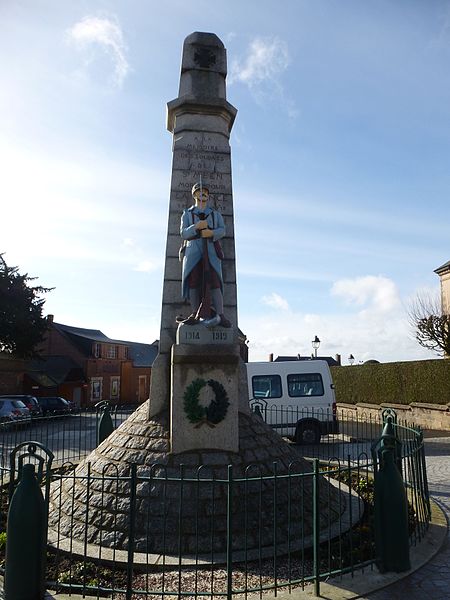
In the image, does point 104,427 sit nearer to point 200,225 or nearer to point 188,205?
point 188,205

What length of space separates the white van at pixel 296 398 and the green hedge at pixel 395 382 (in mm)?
7522

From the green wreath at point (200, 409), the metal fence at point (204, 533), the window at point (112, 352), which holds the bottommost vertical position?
the metal fence at point (204, 533)

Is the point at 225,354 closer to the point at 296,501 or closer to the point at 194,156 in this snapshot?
the point at 296,501

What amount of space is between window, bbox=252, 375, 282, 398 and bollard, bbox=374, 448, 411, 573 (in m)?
10.2

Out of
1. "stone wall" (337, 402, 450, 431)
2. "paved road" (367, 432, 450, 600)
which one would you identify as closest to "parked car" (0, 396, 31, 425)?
"stone wall" (337, 402, 450, 431)

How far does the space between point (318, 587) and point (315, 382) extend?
1095 cm

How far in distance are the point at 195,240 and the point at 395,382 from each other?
60.7ft

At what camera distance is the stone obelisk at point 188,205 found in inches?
259

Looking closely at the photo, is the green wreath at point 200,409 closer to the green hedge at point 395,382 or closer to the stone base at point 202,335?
the stone base at point 202,335

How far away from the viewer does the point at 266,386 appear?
50.6 ft

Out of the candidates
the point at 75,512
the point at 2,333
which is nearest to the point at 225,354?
the point at 75,512

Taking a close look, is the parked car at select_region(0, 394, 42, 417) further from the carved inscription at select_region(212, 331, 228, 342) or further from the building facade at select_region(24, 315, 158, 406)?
the carved inscription at select_region(212, 331, 228, 342)

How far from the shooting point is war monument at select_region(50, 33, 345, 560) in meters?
5.66

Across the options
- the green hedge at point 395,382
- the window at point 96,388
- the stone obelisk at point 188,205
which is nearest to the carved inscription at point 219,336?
the stone obelisk at point 188,205
